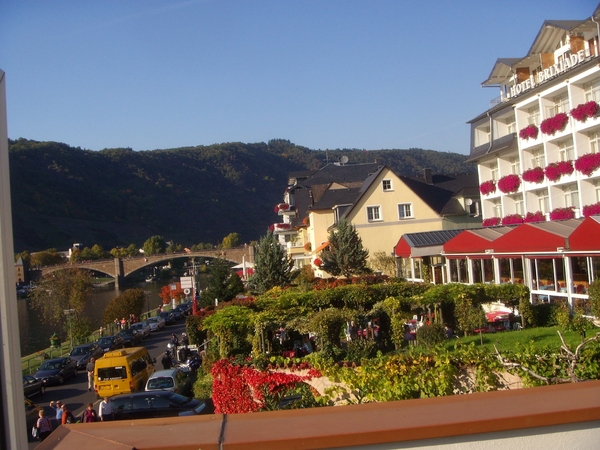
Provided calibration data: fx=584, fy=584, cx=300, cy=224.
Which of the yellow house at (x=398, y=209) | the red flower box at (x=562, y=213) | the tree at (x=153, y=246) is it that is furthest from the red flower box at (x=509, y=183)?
the tree at (x=153, y=246)

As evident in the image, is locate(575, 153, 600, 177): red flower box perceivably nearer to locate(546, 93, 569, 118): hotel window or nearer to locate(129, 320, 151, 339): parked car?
locate(546, 93, 569, 118): hotel window

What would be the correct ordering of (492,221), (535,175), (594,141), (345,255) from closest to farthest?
(594,141) → (535,175) → (492,221) → (345,255)

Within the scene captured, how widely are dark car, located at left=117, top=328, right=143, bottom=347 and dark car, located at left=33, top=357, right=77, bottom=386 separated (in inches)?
387

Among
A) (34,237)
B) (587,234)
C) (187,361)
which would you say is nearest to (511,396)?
(587,234)

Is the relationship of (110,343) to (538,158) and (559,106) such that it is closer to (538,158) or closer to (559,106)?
(538,158)

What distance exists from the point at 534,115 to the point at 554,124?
3.71 metres

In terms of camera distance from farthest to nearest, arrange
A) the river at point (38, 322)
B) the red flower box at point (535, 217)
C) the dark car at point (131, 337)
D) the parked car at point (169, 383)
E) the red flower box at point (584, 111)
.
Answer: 1. the river at point (38, 322)
2. the dark car at point (131, 337)
3. the red flower box at point (535, 217)
4. the red flower box at point (584, 111)
5. the parked car at point (169, 383)

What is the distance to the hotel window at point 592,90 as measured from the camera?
27219 mm

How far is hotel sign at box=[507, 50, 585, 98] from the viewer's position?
2784cm

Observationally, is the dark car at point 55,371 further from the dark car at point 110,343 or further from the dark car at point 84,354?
the dark car at point 110,343

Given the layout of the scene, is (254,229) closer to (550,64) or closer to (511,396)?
(550,64)

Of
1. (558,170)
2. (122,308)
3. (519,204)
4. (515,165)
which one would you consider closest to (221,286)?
(122,308)

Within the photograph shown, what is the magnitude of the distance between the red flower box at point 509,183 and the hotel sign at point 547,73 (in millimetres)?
4679

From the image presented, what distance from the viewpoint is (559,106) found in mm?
30422
